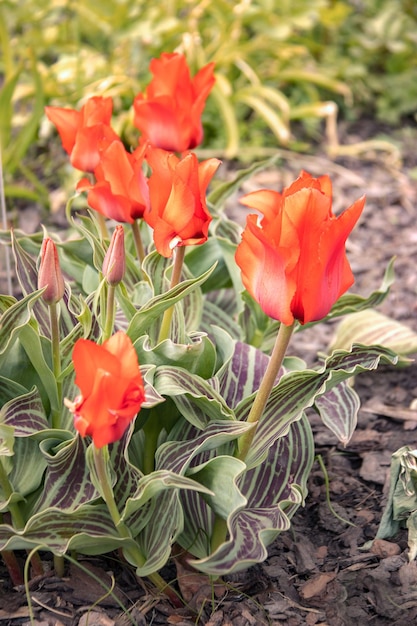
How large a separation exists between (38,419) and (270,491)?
42cm

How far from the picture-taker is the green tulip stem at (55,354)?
136 centimetres

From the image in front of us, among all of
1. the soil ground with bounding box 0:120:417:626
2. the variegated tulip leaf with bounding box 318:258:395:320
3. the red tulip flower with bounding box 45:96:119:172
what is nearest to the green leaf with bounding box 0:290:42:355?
the red tulip flower with bounding box 45:96:119:172

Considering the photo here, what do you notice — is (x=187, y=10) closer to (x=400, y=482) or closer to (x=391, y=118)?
(x=391, y=118)

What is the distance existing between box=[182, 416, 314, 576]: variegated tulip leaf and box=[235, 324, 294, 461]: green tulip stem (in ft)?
0.30

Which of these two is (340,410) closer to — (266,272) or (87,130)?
(266,272)

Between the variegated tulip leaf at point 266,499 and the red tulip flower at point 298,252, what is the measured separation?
332 mm

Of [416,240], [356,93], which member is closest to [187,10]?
[356,93]

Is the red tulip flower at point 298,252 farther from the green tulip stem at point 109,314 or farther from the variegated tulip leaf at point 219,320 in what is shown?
the variegated tulip leaf at point 219,320

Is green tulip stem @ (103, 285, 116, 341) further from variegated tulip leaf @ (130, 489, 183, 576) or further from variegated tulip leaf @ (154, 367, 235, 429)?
variegated tulip leaf @ (130, 489, 183, 576)

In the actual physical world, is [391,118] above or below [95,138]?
below

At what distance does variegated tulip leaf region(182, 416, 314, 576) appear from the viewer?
52.2 inches

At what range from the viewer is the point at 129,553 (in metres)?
1.41

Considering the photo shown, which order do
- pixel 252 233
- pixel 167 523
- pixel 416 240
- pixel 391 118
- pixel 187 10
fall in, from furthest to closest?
pixel 187 10
pixel 391 118
pixel 416 240
pixel 167 523
pixel 252 233

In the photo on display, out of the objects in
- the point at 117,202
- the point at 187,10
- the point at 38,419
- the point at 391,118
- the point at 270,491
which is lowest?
the point at 391,118
